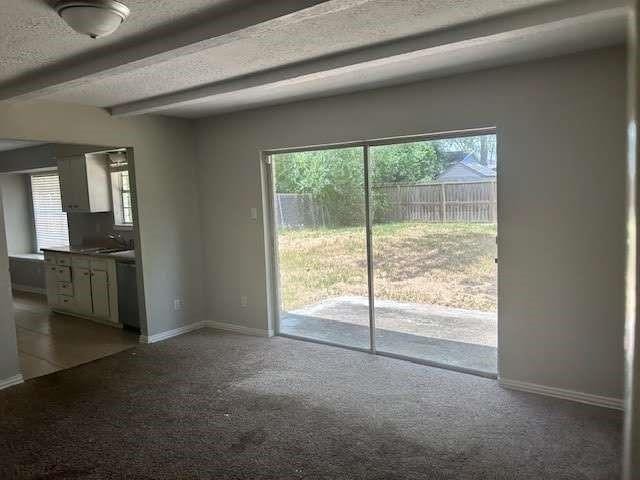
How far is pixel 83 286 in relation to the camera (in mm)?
5980

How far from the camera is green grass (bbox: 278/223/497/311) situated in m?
3.87

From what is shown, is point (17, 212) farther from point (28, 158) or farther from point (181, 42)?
point (181, 42)

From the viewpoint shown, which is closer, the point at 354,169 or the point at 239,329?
the point at 354,169

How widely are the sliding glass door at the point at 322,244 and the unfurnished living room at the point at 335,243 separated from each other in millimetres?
24

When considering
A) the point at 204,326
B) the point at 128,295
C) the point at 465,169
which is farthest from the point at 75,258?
the point at 465,169

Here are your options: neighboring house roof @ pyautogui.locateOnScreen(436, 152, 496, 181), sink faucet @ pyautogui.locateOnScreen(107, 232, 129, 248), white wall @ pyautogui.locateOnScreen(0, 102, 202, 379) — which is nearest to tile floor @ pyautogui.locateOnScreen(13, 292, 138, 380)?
white wall @ pyautogui.locateOnScreen(0, 102, 202, 379)

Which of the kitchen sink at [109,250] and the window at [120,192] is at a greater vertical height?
the window at [120,192]

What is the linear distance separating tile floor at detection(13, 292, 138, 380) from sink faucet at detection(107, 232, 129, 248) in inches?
41.9

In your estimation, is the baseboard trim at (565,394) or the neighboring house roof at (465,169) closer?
the baseboard trim at (565,394)

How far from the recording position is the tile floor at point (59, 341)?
4543 millimetres

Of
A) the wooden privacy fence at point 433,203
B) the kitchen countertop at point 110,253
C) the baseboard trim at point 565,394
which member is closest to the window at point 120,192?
the kitchen countertop at point 110,253

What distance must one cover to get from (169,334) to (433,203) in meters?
3.11

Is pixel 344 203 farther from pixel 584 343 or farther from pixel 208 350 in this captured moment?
pixel 584 343

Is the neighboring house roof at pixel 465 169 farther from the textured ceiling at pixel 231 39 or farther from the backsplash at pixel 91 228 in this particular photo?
the backsplash at pixel 91 228
